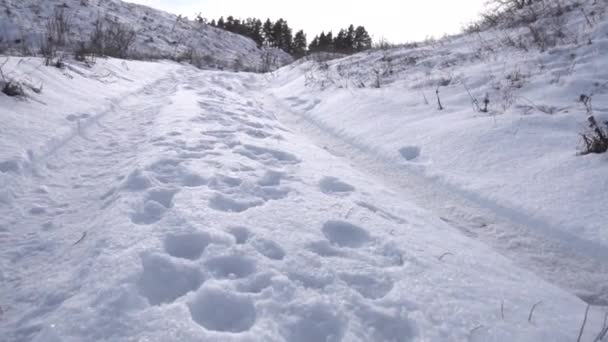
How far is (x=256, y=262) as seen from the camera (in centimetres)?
157

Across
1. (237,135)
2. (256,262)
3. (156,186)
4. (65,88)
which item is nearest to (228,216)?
(256,262)

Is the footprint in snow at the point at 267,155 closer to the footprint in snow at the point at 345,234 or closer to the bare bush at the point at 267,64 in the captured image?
the footprint in snow at the point at 345,234

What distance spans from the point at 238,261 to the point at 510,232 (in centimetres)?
166

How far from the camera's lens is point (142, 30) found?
19750 millimetres

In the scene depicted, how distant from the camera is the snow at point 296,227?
1.30m

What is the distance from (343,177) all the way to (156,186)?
1331 mm

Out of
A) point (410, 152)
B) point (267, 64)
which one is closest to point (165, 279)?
point (410, 152)

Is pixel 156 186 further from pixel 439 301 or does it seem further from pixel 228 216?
pixel 439 301

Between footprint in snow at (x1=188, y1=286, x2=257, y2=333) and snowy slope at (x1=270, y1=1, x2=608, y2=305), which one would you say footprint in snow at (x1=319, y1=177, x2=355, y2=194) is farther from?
footprint in snow at (x1=188, y1=286, x2=257, y2=333)

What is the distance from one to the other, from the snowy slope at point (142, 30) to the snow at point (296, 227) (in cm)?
1011

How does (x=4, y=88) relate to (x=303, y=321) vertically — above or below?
above

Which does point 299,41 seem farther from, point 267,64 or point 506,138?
point 506,138

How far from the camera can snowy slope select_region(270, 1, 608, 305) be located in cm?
199

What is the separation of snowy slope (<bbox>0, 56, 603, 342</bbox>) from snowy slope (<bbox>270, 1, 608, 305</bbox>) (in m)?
0.32
